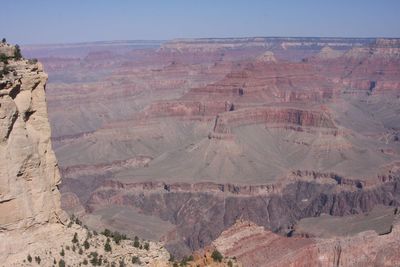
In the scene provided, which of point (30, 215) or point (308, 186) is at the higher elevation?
point (30, 215)

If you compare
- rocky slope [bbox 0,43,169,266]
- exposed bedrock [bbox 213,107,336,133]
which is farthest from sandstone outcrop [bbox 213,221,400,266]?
exposed bedrock [bbox 213,107,336,133]

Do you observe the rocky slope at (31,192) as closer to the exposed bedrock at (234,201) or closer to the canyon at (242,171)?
the canyon at (242,171)

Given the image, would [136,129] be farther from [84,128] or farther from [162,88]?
[162,88]

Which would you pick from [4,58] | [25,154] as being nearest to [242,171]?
[4,58]

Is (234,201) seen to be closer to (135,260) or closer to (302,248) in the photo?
(302,248)

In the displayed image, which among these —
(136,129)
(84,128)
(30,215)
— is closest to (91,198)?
(136,129)

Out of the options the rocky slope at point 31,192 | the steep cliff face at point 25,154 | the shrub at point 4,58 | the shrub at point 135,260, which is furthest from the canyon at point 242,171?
the shrub at point 4,58

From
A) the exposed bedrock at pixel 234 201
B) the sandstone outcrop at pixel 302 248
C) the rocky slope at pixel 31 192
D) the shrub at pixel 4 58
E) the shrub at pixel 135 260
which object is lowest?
the exposed bedrock at pixel 234 201

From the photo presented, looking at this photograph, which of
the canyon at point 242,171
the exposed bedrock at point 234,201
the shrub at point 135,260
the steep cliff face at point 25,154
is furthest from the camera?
the exposed bedrock at point 234,201
